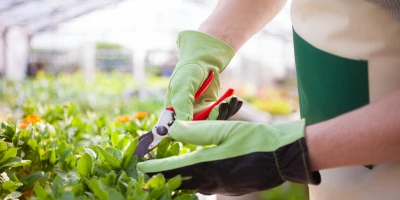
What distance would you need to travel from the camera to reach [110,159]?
1136 mm

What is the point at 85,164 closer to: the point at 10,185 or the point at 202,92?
the point at 10,185

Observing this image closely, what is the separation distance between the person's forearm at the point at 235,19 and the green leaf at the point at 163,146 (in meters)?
0.43

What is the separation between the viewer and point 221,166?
3.37 ft

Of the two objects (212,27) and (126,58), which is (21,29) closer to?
(126,58)

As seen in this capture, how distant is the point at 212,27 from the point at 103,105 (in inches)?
145

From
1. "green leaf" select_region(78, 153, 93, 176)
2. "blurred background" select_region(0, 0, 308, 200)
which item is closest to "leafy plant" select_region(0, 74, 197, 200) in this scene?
"green leaf" select_region(78, 153, 93, 176)

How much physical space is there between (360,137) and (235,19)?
0.68 m

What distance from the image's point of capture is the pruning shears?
4.25 ft

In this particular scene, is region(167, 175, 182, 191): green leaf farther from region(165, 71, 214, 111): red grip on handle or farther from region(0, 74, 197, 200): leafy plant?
region(165, 71, 214, 111): red grip on handle

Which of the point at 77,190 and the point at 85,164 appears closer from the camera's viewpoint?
the point at 77,190

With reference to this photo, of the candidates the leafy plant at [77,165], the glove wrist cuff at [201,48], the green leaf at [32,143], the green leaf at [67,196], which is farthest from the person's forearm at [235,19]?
the green leaf at [67,196]

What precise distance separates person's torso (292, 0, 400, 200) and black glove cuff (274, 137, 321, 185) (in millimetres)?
285

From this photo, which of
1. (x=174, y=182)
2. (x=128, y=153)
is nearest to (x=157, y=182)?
(x=174, y=182)

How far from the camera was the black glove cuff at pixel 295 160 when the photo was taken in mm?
994
